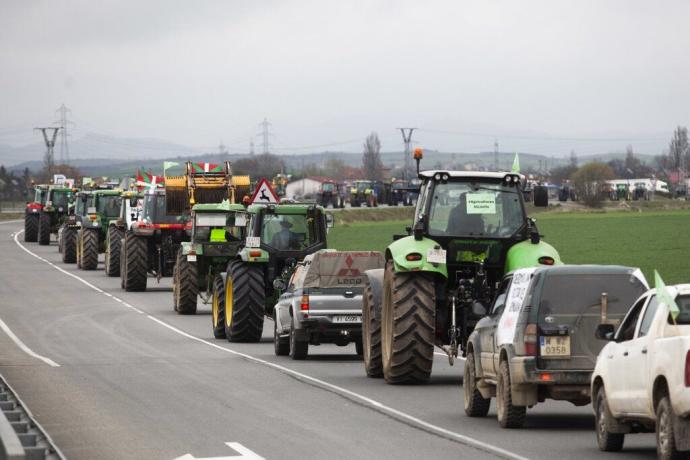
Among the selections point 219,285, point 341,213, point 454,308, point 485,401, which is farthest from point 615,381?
point 341,213

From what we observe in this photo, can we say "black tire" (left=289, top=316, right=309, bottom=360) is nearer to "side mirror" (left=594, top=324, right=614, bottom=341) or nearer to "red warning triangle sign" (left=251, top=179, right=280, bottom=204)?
"red warning triangle sign" (left=251, top=179, right=280, bottom=204)

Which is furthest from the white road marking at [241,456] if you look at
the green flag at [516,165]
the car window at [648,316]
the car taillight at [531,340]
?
the green flag at [516,165]

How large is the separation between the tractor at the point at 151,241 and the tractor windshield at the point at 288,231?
1345cm

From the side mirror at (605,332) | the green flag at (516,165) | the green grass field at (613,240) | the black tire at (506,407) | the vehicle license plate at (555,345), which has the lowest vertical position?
the green grass field at (613,240)

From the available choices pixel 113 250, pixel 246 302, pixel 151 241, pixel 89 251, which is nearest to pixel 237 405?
pixel 246 302

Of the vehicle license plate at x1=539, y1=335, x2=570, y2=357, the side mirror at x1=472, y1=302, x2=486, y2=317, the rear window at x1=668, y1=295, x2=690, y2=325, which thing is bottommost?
the vehicle license plate at x1=539, y1=335, x2=570, y2=357

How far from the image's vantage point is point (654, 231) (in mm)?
83625

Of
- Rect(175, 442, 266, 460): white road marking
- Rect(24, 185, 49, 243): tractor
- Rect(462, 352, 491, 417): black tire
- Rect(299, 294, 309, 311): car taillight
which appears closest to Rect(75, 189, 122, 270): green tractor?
Rect(24, 185, 49, 243): tractor

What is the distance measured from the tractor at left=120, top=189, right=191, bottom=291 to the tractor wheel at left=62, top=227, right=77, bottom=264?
1521 centimetres

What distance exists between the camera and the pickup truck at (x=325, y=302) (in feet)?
84.4

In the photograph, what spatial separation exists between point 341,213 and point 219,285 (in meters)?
86.5

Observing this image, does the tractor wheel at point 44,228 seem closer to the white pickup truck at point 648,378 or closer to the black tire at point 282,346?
the black tire at point 282,346

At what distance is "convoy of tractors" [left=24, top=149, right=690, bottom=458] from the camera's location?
1602 cm

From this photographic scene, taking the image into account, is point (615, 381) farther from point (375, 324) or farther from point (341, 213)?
point (341, 213)
